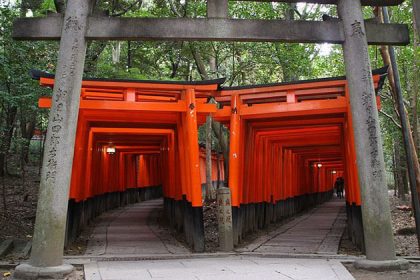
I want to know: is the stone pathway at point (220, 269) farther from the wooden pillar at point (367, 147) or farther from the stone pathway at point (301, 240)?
the stone pathway at point (301, 240)

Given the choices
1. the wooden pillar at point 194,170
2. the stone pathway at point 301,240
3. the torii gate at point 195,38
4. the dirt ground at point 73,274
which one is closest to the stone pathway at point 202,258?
the stone pathway at point 301,240

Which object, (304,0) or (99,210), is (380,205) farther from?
(99,210)

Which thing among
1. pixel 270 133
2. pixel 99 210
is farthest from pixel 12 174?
pixel 270 133

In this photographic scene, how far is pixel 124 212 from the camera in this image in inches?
751

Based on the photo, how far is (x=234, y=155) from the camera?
9.73 metres

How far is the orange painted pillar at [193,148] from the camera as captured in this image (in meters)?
9.00

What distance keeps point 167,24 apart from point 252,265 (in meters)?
4.29

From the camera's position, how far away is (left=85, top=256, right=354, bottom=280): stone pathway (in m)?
5.99

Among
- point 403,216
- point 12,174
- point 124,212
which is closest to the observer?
point 403,216

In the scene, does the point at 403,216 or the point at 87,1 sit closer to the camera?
the point at 87,1

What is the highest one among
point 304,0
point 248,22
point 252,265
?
point 304,0

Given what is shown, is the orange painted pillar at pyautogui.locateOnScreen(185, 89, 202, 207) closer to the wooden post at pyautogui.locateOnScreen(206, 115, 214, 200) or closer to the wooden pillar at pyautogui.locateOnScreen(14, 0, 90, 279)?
the wooden pillar at pyautogui.locateOnScreen(14, 0, 90, 279)

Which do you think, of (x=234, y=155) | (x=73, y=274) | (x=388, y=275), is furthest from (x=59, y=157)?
(x=388, y=275)

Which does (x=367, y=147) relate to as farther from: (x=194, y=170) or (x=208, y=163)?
(x=208, y=163)
